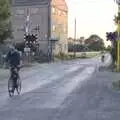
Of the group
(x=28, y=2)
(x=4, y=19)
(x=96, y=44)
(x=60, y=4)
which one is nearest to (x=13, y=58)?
(x=4, y=19)

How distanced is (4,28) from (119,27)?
26.9 ft

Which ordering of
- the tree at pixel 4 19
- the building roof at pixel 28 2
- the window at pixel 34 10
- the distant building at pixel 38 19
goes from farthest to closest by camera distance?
the window at pixel 34 10 → the building roof at pixel 28 2 → the distant building at pixel 38 19 → the tree at pixel 4 19

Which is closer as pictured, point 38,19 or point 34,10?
point 38,19

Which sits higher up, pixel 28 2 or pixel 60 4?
pixel 60 4

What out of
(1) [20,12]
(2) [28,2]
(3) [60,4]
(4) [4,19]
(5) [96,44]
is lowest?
(5) [96,44]

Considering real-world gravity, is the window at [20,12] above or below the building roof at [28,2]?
below

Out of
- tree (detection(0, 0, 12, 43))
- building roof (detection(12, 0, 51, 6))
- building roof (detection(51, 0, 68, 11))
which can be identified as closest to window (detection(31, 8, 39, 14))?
building roof (detection(12, 0, 51, 6))

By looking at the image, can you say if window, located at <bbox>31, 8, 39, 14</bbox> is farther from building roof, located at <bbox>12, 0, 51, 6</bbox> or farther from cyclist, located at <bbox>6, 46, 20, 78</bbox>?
cyclist, located at <bbox>6, 46, 20, 78</bbox>

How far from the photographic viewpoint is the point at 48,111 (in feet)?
43.1

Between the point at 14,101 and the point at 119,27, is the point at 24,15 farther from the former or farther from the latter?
the point at 14,101

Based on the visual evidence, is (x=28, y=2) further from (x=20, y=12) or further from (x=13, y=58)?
(x=13, y=58)

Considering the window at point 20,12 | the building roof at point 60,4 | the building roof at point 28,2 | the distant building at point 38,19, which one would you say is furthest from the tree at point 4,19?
the building roof at point 60,4

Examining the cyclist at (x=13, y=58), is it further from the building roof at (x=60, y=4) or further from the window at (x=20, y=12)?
the building roof at (x=60, y=4)

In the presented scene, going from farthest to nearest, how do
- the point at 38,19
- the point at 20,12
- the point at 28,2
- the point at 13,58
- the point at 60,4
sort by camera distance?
the point at 60,4
the point at 20,12
the point at 28,2
the point at 38,19
the point at 13,58
